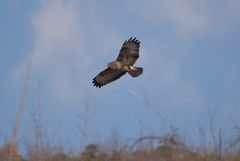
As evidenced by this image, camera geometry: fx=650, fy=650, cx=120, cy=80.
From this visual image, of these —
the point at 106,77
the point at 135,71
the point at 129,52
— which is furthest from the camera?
the point at 106,77

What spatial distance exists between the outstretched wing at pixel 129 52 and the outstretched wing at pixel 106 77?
0.16 metres

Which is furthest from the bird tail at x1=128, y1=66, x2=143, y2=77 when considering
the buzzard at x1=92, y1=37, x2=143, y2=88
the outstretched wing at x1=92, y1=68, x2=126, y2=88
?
the outstretched wing at x1=92, y1=68, x2=126, y2=88

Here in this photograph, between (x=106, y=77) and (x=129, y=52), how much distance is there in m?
0.54

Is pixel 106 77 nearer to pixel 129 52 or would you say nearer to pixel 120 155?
pixel 129 52

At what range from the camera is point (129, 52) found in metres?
7.43

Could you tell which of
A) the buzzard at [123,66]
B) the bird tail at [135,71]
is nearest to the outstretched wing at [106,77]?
the buzzard at [123,66]

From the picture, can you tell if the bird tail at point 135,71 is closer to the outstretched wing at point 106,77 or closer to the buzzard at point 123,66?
the buzzard at point 123,66

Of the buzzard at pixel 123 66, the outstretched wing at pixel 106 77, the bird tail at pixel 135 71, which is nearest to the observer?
the bird tail at pixel 135 71

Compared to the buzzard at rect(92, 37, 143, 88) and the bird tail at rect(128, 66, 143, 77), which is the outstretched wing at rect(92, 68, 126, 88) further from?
the bird tail at rect(128, 66, 143, 77)

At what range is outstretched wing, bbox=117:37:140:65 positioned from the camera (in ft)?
24.0

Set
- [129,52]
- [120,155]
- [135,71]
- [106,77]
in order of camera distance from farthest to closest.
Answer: [120,155] → [106,77] → [129,52] → [135,71]

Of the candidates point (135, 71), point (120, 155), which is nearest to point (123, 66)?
point (135, 71)

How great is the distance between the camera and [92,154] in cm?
1290

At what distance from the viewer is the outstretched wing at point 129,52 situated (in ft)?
24.0
